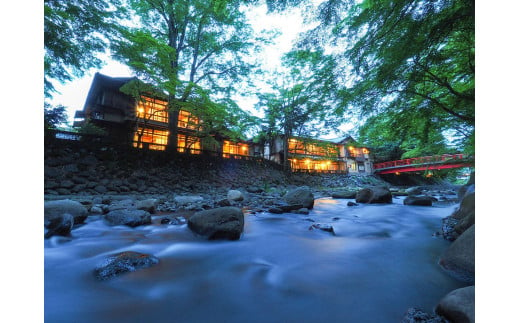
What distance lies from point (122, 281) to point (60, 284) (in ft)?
1.80

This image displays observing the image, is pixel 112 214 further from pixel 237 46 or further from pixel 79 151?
pixel 237 46

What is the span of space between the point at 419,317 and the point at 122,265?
2.52m

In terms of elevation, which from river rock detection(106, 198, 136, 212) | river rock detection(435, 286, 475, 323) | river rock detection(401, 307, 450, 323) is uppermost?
river rock detection(435, 286, 475, 323)

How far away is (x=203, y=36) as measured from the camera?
1318 centimetres

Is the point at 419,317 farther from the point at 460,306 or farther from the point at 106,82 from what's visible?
the point at 106,82

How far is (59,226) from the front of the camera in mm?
2871

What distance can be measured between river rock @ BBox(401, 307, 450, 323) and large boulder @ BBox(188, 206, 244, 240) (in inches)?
87.5

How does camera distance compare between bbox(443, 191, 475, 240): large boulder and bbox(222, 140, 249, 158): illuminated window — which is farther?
bbox(222, 140, 249, 158): illuminated window

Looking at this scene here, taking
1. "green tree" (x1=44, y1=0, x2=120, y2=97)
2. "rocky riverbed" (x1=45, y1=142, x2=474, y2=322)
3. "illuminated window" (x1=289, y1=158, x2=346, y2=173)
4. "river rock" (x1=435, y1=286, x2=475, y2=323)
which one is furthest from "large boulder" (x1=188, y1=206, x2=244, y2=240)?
"illuminated window" (x1=289, y1=158, x2=346, y2=173)

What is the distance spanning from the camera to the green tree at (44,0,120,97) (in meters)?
4.96

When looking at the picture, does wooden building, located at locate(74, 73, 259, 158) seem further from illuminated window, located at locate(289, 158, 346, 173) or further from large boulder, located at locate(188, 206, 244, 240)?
illuminated window, located at locate(289, 158, 346, 173)

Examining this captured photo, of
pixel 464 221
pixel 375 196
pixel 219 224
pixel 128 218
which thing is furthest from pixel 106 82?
pixel 464 221

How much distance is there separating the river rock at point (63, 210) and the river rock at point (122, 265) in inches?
86.6

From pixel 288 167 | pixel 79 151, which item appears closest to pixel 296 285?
pixel 79 151
